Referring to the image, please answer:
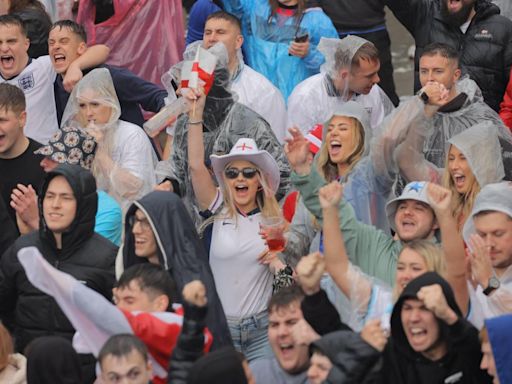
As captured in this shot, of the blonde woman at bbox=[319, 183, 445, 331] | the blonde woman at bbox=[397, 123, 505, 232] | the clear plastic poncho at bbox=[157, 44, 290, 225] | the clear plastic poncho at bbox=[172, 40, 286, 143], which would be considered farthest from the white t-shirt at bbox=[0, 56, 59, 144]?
the blonde woman at bbox=[319, 183, 445, 331]

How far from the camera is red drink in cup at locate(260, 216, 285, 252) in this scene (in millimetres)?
8359

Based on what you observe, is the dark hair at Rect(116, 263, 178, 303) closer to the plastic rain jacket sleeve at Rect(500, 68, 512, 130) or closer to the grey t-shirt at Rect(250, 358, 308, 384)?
the grey t-shirt at Rect(250, 358, 308, 384)

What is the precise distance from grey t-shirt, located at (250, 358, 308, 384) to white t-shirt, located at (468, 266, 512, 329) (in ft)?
2.98

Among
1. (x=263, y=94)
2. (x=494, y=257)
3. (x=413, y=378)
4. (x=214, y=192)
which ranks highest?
(x=263, y=94)

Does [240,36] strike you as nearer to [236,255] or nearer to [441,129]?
[441,129]

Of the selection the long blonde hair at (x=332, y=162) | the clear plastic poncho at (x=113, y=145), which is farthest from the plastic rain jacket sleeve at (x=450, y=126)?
the clear plastic poncho at (x=113, y=145)

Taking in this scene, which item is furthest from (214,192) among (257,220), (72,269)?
(72,269)

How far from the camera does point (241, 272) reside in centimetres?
866

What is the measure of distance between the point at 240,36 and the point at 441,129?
176 cm

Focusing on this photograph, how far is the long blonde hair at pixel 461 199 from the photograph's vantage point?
28.7ft

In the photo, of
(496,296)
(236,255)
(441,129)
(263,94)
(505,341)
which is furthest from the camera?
(263,94)

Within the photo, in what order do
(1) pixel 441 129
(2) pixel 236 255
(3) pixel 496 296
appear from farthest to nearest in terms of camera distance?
(1) pixel 441 129 < (2) pixel 236 255 < (3) pixel 496 296

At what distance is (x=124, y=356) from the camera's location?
22.0 ft

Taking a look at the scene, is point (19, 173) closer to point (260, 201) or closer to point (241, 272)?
point (260, 201)
